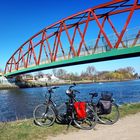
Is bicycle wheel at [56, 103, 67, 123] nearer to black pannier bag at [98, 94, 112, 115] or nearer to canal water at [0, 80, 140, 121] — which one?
black pannier bag at [98, 94, 112, 115]

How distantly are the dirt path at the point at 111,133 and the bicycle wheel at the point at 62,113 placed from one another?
3.77 feet

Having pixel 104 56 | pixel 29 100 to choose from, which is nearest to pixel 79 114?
pixel 104 56

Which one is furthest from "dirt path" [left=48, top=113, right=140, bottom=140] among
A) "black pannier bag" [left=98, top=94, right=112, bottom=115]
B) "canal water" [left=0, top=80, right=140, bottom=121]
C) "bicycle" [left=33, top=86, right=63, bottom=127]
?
"canal water" [left=0, top=80, right=140, bottom=121]

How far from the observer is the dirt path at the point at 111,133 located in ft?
29.0

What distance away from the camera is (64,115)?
10758 millimetres

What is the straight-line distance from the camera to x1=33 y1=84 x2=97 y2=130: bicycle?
34.3 feet

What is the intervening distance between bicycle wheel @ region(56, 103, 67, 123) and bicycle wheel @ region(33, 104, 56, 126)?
0.24m

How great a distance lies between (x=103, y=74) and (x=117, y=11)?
151 meters

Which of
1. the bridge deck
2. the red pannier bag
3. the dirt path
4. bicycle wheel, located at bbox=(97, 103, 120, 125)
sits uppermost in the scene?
the bridge deck

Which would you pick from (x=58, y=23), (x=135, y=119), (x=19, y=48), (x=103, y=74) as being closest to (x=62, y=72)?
(x=103, y=74)

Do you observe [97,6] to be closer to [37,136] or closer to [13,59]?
[37,136]

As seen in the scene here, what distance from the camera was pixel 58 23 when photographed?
5591 centimetres

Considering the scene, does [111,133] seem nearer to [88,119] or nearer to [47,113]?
[88,119]

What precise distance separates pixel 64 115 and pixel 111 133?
6.93 feet
